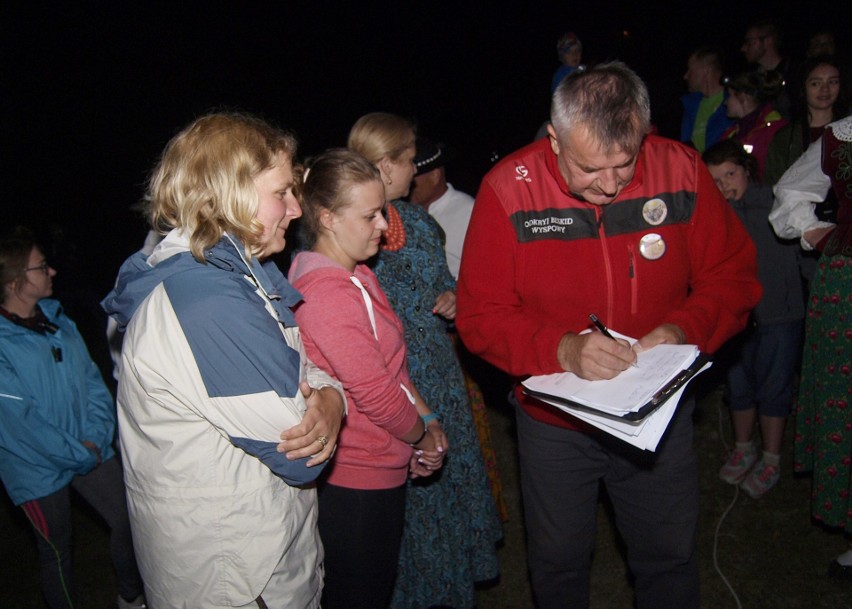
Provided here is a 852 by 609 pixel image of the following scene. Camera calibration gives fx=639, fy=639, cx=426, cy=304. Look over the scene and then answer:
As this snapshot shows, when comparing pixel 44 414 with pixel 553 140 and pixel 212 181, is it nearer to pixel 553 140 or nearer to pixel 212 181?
pixel 212 181

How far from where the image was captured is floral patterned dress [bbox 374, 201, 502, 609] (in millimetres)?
2777

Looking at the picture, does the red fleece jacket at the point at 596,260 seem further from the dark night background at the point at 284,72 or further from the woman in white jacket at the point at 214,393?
the dark night background at the point at 284,72

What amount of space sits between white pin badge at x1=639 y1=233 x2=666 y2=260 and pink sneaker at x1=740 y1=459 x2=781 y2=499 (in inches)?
87.3

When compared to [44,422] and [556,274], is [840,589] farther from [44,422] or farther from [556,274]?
[44,422]

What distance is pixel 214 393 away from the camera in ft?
5.14

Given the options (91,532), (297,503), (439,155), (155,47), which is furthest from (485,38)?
(297,503)

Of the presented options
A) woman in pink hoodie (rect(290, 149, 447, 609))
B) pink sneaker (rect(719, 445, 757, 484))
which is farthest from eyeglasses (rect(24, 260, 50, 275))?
pink sneaker (rect(719, 445, 757, 484))

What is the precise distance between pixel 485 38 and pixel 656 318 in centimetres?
1256

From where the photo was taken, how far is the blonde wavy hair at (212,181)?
1.64 metres

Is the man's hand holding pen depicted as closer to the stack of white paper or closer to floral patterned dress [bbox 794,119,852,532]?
the stack of white paper

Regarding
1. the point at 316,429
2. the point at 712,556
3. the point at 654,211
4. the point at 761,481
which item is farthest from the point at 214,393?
the point at 761,481

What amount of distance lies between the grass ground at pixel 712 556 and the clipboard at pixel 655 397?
5.28ft

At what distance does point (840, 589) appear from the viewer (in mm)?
2945

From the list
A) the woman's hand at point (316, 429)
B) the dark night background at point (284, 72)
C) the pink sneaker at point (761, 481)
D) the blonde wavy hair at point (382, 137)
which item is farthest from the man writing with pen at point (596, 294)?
the dark night background at point (284, 72)
